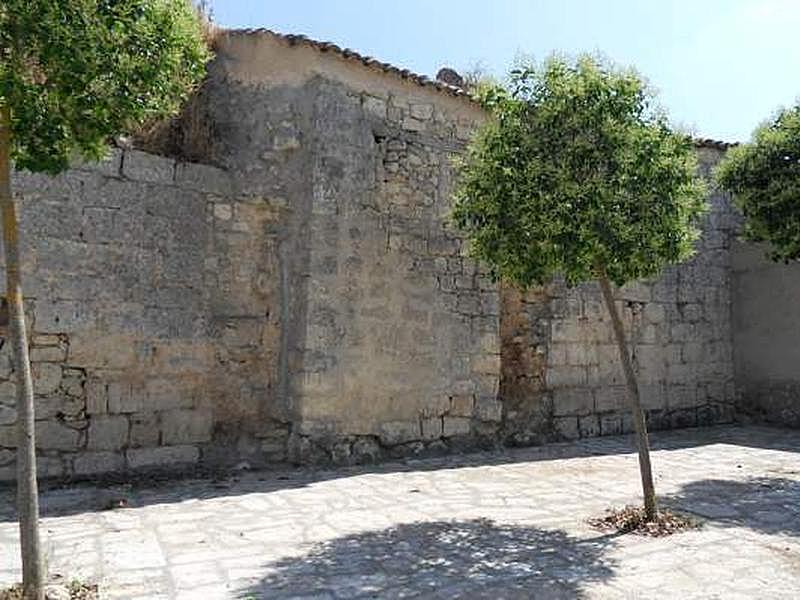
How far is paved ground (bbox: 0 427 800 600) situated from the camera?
3674 millimetres

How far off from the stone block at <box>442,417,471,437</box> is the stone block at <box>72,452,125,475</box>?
11.1 feet

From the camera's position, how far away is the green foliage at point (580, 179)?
15.3 feet

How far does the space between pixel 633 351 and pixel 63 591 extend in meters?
8.02

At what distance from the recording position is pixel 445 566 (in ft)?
13.1

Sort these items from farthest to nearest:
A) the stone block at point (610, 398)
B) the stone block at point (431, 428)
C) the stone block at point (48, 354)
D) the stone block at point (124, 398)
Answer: the stone block at point (610, 398) → the stone block at point (431, 428) → the stone block at point (124, 398) → the stone block at point (48, 354)

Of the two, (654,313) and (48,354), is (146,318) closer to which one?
(48,354)

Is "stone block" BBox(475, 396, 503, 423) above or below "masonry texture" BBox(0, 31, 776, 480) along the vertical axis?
below

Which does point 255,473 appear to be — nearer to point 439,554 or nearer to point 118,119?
point 439,554

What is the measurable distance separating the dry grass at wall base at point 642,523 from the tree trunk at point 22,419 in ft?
11.5

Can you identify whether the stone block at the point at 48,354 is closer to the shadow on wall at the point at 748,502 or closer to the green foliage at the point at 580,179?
the green foliage at the point at 580,179

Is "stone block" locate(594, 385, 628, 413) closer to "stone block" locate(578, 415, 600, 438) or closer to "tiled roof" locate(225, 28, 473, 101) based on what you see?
"stone block" locate(578, 415, 600, 438)

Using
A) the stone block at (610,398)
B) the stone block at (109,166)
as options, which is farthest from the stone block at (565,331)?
the stone block at (109,166)

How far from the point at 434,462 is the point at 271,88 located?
4.35 m

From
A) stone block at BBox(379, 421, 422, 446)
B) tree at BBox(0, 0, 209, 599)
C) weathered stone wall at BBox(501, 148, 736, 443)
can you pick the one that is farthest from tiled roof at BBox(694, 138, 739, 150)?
tree at BBox(0, 0, 209, 599)
